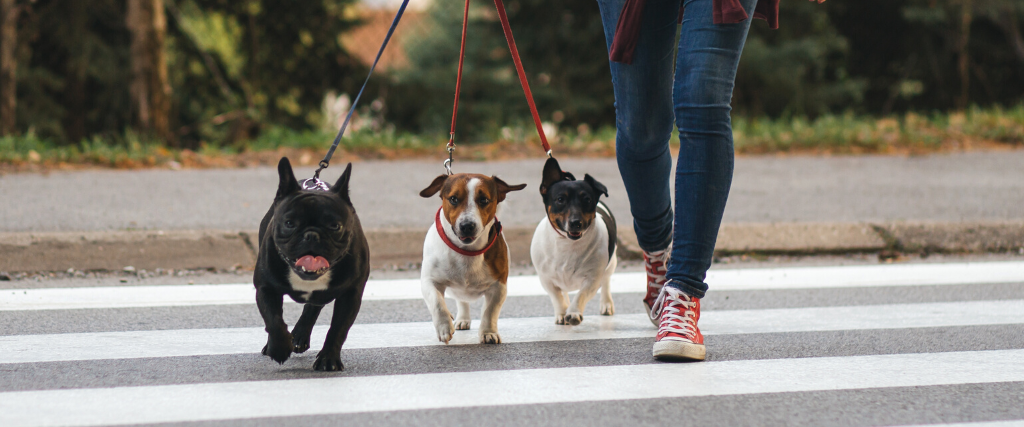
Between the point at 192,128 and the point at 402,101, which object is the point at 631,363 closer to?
the point at 192,128

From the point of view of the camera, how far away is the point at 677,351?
317 cm

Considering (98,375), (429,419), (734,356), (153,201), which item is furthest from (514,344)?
(153,201)

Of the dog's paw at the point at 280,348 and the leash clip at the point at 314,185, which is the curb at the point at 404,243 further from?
the dog's paw at the point at 280,348

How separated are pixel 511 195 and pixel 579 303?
306 centimetres

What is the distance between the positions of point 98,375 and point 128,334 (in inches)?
26.1

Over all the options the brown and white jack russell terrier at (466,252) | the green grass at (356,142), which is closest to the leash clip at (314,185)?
the brown and white jack russell terrier at (466,252)

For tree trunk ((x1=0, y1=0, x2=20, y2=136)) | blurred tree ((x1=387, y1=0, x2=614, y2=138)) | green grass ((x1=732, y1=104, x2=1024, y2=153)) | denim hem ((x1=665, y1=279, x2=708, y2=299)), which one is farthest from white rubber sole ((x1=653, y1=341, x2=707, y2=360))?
blurred tree ((x1=387, y1=0, x2=614, y2=138))

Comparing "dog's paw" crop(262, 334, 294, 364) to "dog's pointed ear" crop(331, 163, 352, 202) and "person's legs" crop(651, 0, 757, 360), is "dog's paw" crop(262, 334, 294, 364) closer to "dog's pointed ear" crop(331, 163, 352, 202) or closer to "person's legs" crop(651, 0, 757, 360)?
"dog's pointed ear" crop(331, 163, 352, 202)

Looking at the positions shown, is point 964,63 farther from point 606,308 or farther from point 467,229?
point 467,229

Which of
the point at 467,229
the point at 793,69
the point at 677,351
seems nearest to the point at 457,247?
the point at 467,229

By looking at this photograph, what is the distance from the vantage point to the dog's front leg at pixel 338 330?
3.00m

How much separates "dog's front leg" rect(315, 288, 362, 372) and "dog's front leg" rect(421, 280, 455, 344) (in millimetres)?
410

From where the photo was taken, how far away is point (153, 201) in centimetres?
645

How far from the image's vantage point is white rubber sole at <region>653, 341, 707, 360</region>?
317 centimetres
